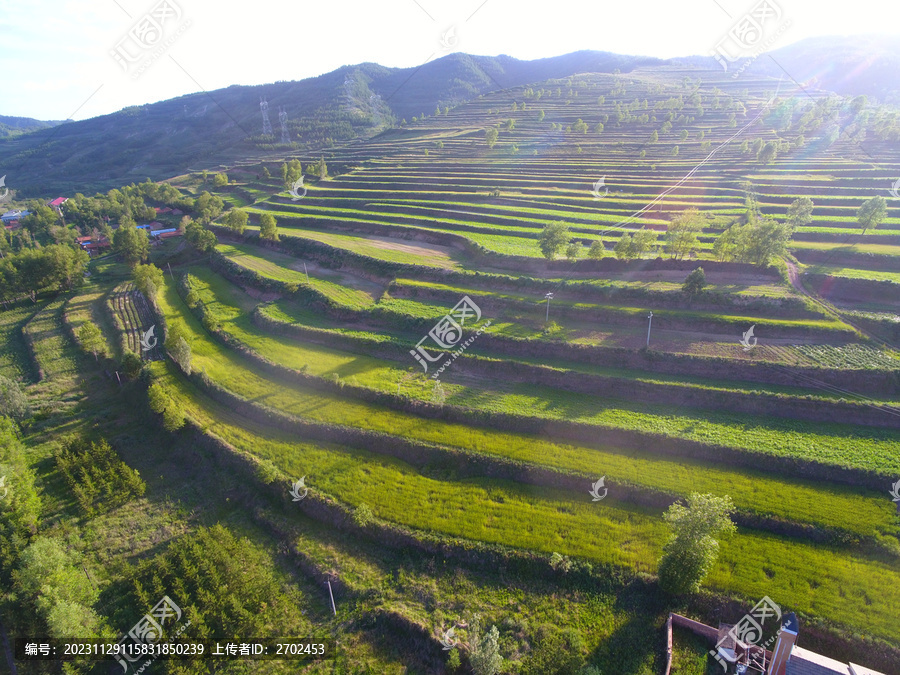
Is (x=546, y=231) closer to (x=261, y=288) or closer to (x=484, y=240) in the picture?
(x=484, y=240)

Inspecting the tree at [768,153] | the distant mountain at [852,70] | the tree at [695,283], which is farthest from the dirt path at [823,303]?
the distant mountain at [852,70]

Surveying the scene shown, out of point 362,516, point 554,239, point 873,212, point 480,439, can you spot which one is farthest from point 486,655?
point 873,212

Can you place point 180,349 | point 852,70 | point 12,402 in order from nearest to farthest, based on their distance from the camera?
point 12,402 → point 180,349 → point 852,70

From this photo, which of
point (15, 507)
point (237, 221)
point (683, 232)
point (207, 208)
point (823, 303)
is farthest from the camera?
point (207, 208)

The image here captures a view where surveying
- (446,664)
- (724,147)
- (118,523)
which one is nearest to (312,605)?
(446,664)

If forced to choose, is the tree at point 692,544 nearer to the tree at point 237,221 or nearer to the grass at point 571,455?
the grass at point 571,455

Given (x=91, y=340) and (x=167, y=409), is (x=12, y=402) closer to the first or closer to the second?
(x=91, y=340)
